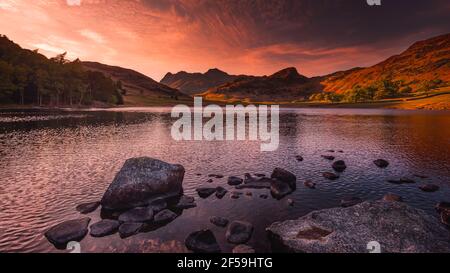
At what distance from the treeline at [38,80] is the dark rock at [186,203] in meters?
156

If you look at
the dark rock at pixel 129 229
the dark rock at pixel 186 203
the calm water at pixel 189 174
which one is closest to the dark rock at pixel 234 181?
the calm water at pixel 189 174

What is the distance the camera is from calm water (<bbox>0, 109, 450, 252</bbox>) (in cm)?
1909

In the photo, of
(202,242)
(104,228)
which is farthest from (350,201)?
(104,228)

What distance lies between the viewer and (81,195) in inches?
1029

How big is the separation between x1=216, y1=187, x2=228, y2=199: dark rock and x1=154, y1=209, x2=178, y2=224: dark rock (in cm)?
588

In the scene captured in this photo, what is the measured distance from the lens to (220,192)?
26922mm

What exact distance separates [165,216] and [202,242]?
5.47 m

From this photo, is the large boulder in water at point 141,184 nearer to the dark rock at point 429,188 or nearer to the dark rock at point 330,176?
the dark rock at point 330,176

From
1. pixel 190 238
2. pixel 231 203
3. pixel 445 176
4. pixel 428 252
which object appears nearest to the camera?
pixel 428 252

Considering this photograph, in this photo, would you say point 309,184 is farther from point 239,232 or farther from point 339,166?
point 239,232

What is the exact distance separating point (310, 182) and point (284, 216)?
978 centimetres
